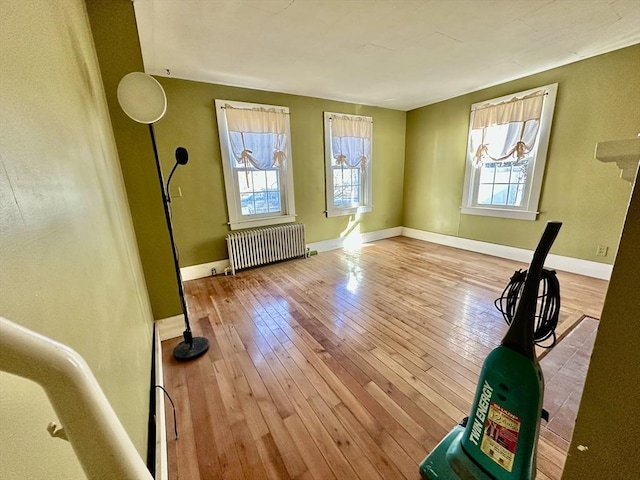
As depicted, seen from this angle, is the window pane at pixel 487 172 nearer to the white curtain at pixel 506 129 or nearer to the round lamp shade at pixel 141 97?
the white curtain at pixel 506 129

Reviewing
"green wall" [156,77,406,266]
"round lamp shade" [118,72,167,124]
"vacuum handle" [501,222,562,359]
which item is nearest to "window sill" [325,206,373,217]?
"green wall" [156,77,406,266]

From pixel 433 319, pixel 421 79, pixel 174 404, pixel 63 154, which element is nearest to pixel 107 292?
pixel 63 154

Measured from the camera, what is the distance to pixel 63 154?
0.83m

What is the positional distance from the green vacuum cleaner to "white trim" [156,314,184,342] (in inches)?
88.0

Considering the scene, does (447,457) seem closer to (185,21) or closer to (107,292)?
(107,292)

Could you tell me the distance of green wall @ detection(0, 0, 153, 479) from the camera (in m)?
0.41

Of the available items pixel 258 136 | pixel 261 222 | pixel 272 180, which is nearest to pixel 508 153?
pixel 272 180

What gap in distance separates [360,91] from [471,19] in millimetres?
1989

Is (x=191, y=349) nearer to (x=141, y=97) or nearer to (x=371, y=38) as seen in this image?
(x=141, y=97)

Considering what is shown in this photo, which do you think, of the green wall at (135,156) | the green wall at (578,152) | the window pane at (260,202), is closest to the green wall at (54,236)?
the green wall at (135,156)

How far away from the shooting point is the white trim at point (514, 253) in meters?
3.28

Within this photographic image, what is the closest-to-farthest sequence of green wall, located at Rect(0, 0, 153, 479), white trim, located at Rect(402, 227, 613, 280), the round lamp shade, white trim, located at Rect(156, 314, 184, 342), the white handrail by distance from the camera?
the white handrail
green wall, located at Rect(0, 0, 153, 479)
the round lamp shade
white trim, located at Rect(156, 314, 184, 342)
white trim, located at Rect(402, 227, 613, 280)

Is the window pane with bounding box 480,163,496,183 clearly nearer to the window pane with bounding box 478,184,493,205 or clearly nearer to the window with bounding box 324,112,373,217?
the window pane with bounding box 478,184,493,205

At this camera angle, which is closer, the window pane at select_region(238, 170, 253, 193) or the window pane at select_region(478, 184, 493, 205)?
the window pane at select_region(238, 170, 253, 193)
